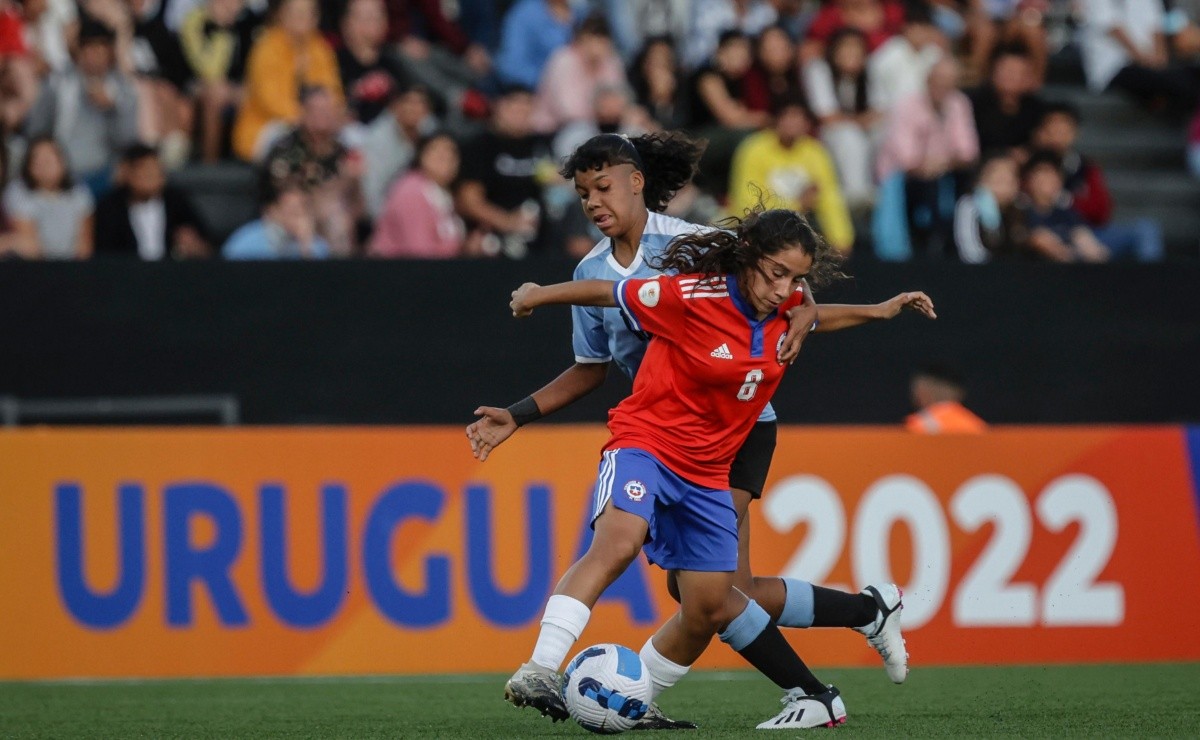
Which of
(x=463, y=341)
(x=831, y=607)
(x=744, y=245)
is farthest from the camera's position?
(x=463, y=341)

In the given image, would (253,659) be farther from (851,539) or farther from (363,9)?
(363,9)

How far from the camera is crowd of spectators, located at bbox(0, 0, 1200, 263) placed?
1200 cm

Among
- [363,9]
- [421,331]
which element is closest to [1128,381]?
[421,331]

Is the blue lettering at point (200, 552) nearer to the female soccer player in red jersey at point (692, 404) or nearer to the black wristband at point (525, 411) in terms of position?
the black wristband at point (525, 411)

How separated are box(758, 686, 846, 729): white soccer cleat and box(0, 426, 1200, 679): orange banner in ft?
10.4

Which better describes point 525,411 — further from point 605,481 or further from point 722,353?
point 722,353

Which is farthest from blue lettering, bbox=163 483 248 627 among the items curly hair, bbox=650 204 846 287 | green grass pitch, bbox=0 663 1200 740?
curly hair, bbox=650 204 846 287

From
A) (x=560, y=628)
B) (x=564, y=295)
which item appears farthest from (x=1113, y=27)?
(x=560, y=628)

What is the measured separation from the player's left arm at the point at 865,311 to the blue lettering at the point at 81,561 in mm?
4578

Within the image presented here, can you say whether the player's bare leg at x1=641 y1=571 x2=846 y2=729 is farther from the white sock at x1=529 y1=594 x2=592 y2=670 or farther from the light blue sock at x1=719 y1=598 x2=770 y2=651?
the white sock at x1=529 y1=594 x2=592 y2=670

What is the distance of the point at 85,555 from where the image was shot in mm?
9547

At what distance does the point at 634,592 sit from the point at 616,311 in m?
3.71

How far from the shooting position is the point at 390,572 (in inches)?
383

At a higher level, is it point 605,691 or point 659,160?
Answer: point 659,160
